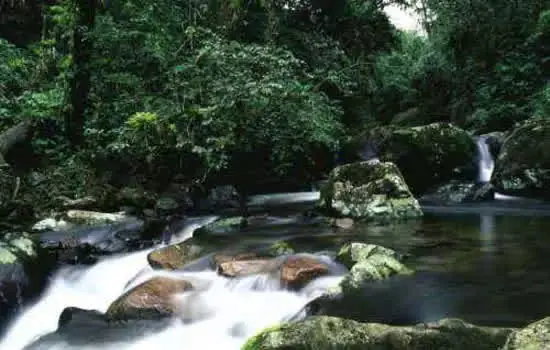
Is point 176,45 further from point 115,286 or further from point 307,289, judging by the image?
point 307,289

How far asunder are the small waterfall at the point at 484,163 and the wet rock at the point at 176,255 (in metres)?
7.79

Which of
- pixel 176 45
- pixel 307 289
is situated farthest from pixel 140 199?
pixel 307 289

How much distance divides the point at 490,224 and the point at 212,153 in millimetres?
5636

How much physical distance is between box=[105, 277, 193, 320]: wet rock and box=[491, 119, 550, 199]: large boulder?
8126 millimetres

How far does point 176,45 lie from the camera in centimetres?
1312

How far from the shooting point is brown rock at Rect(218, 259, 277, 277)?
6.29 m

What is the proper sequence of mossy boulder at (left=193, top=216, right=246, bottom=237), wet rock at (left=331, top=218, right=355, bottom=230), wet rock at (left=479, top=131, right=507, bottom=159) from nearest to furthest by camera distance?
mossy boulder at (left=193, top=216, right=246, bottom=237) → wet rock at (left=331, top=218, right=355, bottom=230) → wet rock at (left=479, top=131, right=507, bottom=159)

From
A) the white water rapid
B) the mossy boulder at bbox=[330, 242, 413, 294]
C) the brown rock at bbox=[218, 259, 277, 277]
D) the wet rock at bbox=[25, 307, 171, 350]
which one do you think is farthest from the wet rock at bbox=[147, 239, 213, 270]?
the mossy boulder at bbox=[330, 242, 413, 294]

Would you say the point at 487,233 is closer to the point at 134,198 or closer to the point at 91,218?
the point at 91,218

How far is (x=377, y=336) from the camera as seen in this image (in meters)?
3.80

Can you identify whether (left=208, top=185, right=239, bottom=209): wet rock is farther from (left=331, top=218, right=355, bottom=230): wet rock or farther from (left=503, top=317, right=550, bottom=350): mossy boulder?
(left=503, top=317, right=550, bottom=350): mossy boulder

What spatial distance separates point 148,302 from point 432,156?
8626mm

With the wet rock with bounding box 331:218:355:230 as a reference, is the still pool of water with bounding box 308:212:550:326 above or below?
below

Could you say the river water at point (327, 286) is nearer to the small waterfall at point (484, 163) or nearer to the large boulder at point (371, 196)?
the large boulder at point (371, 196)
